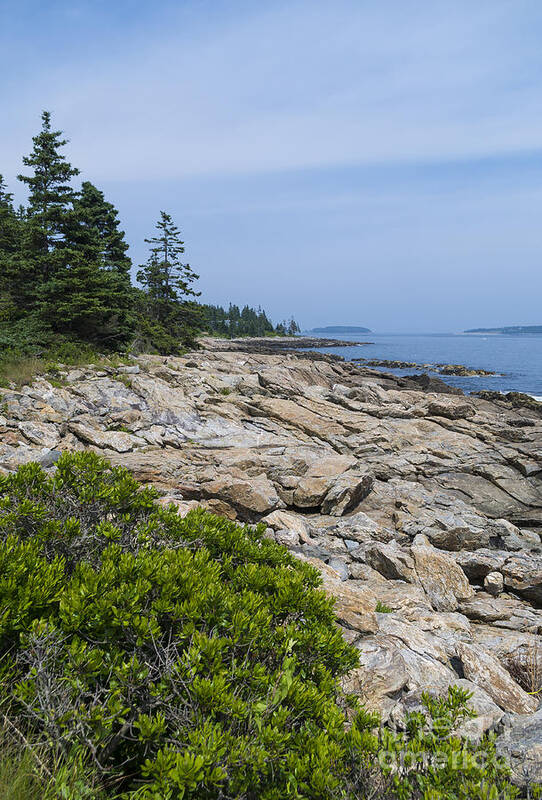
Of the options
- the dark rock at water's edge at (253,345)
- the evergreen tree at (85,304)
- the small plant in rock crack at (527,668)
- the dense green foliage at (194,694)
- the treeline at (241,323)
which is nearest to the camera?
the dense green foliage at (194,694)

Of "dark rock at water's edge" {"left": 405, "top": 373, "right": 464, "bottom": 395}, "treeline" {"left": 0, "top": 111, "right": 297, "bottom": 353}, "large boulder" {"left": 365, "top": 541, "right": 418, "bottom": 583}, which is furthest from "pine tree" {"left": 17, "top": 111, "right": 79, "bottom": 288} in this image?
"dark rock at water's edge" {"left": 405, "top": 373, "right": 464, "bottom": 395}

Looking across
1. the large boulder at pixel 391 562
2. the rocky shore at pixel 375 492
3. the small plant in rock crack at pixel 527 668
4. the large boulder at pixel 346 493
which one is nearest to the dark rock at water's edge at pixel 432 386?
the rocky shore at pixel 375 492

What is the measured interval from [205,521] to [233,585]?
1286mm

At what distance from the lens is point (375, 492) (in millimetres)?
14055

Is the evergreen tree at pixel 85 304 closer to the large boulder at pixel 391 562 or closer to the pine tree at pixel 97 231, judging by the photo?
the pine tree at pixel 97 231

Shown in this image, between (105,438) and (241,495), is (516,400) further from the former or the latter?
(105,438)

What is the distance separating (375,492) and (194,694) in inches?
475

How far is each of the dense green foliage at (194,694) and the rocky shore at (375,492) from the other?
123cm

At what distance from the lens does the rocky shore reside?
534cm

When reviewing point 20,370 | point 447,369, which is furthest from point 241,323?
point 20,370

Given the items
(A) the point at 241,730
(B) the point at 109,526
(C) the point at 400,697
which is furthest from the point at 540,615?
(B) the point at 109,526

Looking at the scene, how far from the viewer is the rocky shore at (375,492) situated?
5344 millimetres

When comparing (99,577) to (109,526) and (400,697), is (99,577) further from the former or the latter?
(400,697)

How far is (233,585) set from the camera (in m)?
4.15
